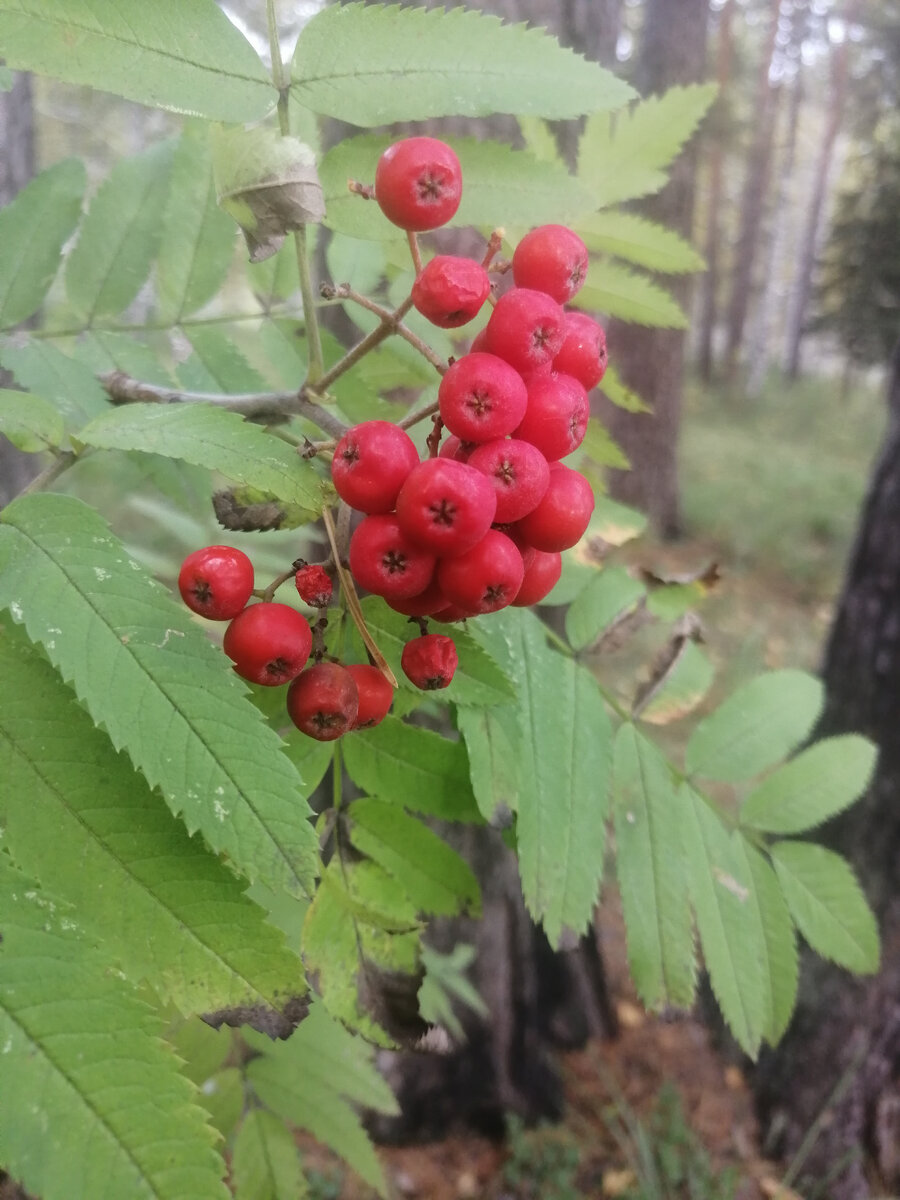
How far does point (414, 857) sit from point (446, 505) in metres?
0.81

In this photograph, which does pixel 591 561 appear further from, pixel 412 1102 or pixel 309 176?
pixel 412 1102

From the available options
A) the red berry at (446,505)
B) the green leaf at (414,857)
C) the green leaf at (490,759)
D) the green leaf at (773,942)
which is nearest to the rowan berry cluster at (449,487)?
the red berry at (446,505)

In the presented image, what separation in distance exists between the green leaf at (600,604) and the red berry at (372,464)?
0.81 m

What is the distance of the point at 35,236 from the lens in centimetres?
158

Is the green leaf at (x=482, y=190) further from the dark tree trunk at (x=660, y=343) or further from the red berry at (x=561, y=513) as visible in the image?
→ the dark tree trunk at (x=660, y=343)

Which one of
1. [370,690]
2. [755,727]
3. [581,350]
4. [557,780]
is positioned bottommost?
[755,727]

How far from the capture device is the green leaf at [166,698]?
3.09 feet

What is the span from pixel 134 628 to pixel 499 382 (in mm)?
523

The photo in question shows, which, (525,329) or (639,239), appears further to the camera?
(639,239)

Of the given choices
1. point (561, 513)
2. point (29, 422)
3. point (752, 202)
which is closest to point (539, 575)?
point (561, 513)

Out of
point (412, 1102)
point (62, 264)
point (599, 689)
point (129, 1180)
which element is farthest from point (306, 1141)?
point (62, 264)

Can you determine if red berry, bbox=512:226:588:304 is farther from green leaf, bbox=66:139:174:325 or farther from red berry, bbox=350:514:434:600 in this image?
green leaf, bbox=66:139:174:325

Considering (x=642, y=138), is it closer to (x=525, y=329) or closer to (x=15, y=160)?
(x=525, y=329)

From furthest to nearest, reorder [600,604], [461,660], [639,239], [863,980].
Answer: [863,980], [600,604], [639,239], [461,660]
